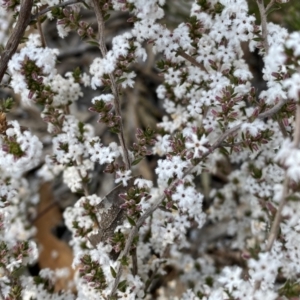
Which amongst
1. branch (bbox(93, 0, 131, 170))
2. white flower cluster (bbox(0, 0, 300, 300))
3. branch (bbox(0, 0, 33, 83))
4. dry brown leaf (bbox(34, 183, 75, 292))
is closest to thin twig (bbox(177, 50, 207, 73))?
white flower cluster (bbox(0, 0, 300, 300))

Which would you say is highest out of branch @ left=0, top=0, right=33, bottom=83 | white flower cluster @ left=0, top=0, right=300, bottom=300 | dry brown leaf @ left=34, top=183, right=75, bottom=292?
branch @ left=0, top=0, right=33, bottom=83

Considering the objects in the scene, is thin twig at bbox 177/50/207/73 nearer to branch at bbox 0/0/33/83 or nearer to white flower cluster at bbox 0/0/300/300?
white flower cluster at bbox 0/0/300/300

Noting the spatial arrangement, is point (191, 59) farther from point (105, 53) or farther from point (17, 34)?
point (17, 34)

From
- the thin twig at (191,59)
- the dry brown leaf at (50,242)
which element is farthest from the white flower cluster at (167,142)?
the dry brown leaf at (50,242)

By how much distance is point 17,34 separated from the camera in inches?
79.0

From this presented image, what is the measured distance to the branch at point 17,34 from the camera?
198cm

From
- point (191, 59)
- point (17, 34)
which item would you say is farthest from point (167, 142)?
point (17, 34)

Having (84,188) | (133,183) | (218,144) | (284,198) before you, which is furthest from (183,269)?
(284,198)

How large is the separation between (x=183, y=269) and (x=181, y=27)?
5.33ft

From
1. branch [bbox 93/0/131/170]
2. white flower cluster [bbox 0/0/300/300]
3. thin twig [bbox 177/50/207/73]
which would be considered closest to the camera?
white flower cluster [bbox 0/0/300/300]

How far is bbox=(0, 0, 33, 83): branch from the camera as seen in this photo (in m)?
1.98

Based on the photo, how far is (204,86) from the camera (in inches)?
93.3

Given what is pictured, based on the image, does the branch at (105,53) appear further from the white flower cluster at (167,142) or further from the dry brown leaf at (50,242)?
the dry brown leaf at (50,242)

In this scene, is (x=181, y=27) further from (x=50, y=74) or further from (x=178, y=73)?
(x=50, y=74)
